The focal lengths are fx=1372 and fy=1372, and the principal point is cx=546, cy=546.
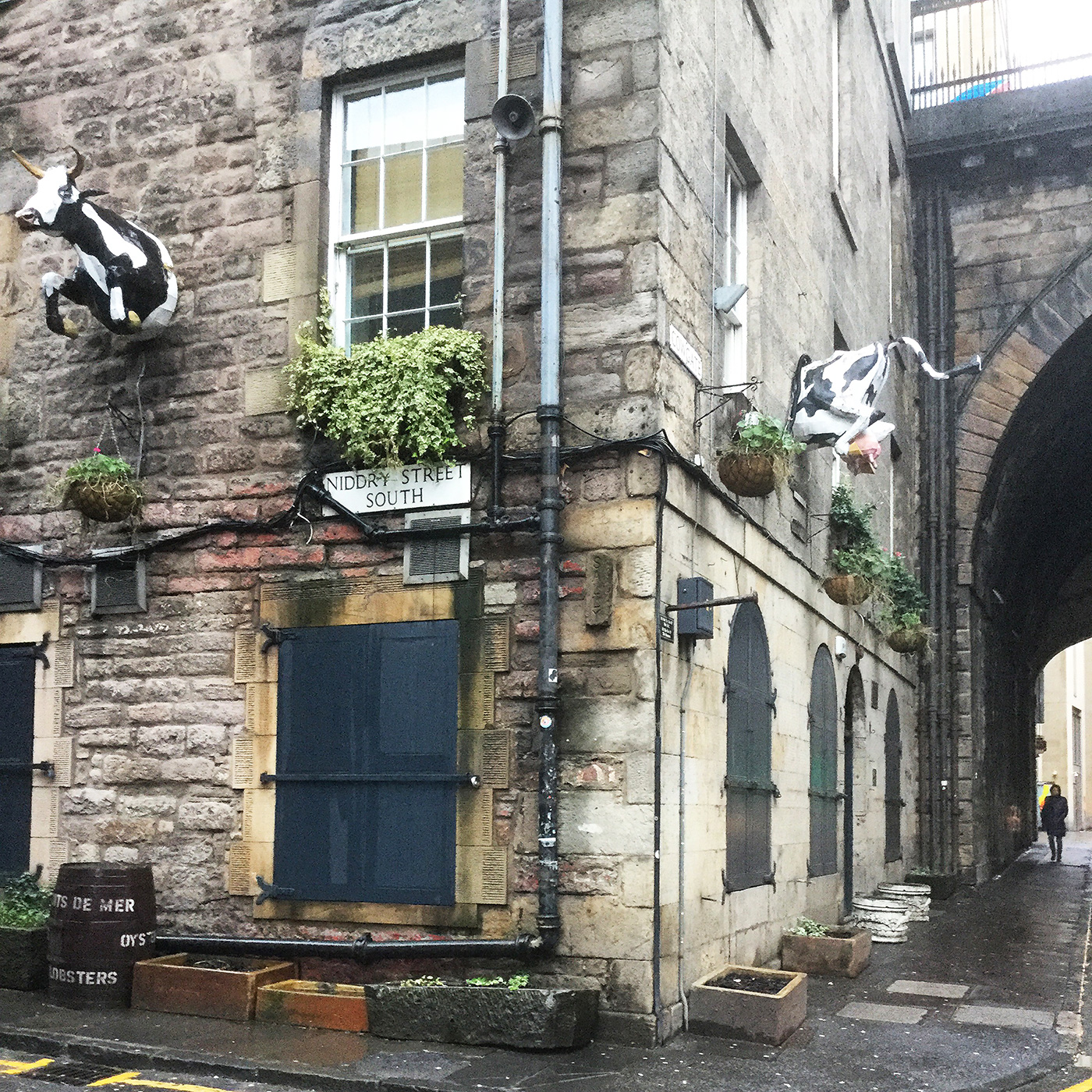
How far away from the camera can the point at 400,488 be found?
9.02m

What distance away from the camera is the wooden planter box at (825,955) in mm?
10891

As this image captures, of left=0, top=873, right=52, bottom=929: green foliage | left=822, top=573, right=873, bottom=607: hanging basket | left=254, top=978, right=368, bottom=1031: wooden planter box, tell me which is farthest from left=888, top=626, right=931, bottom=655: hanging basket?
left=0, top=873, right=52, bottom=929: green foliage

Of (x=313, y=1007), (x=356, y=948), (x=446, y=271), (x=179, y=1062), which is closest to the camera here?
(x=179, y=1062)

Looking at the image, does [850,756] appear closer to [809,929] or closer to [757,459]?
[809,929]

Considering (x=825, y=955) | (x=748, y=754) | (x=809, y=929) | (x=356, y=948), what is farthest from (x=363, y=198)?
(x=809, y=929)

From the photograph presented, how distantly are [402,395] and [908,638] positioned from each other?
1034 centimetres

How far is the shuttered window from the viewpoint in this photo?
8.65 metres

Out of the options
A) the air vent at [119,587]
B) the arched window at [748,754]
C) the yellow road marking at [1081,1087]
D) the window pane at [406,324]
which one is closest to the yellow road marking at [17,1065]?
the air vent at [119,587]

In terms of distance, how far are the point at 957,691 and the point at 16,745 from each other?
15.2 meters

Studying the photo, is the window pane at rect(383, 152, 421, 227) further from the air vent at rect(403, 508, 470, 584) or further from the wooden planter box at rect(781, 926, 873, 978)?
the wooden planter box at rect(781, 926, 873, 978)

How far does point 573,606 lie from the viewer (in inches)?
332

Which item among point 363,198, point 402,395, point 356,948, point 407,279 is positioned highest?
point 363,198

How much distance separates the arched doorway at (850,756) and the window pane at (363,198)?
8.14 m

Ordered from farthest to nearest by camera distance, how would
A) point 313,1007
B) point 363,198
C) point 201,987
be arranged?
point 363,198 → point 201,987 → point 313,1007
